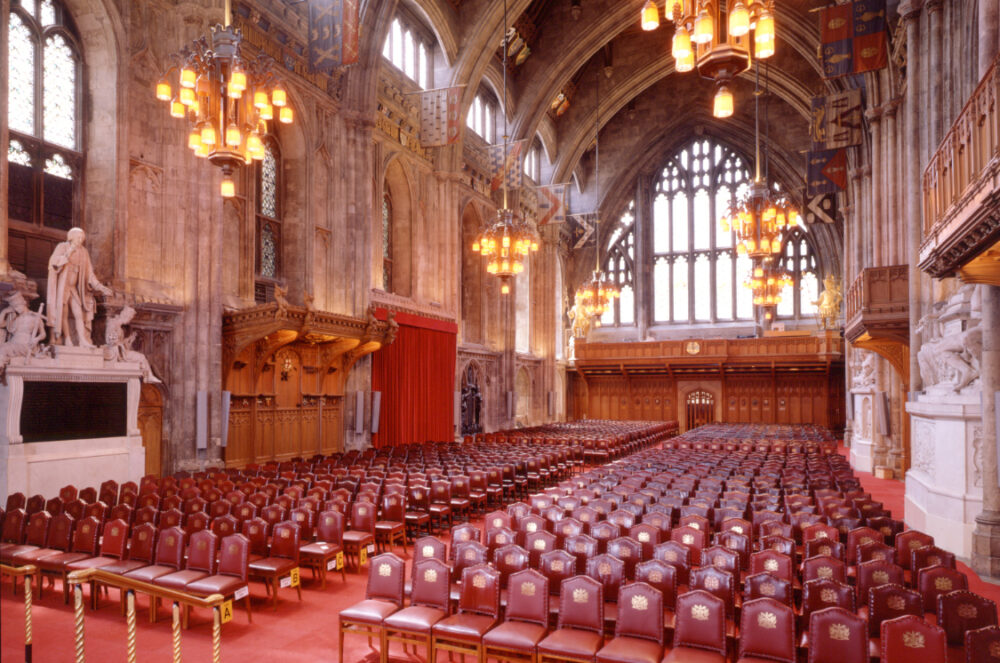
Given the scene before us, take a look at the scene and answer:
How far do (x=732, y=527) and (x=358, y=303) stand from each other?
13.5 metres

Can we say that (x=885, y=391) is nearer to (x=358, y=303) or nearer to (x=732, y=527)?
(x=732, y=527)

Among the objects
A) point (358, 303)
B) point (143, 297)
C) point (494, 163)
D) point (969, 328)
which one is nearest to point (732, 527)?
point (969, 328)

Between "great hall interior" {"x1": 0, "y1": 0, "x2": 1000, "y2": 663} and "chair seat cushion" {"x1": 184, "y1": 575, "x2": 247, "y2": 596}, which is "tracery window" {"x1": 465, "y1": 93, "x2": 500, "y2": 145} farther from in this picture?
"chair seat cushion" {"x1": 184, "y1": 575, "x2": 247, "y2": 596}

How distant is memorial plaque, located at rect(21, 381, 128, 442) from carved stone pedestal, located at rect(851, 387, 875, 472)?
1768cm

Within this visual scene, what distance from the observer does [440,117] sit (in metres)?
20.3

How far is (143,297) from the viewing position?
1274 centimetres

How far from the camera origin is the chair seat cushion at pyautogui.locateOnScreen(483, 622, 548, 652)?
4922 mm

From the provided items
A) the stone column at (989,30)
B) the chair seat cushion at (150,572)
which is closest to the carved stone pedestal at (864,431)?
the stone column at (989,30)

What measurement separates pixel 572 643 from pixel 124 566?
15.3 feet

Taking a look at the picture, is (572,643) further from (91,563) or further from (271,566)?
(91,563)

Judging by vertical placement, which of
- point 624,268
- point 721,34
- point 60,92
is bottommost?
point 721,34

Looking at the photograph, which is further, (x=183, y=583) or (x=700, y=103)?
(x=700, y=103)

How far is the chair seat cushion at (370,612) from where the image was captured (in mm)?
5414

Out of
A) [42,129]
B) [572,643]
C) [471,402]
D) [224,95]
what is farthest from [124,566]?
[471,402]
